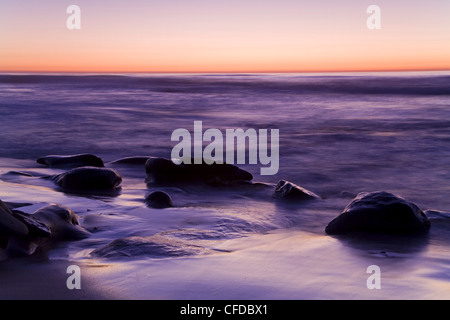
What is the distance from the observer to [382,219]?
382 cm

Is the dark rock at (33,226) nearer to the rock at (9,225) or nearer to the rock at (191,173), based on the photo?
the rock at (9,225)

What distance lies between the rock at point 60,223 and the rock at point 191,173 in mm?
2069

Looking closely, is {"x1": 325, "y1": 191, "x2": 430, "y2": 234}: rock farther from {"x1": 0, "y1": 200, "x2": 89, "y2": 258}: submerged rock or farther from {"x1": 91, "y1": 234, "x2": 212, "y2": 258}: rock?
{"x1": 0, "y1": 200, "x2": 89, "y2": 258}: submerged rock

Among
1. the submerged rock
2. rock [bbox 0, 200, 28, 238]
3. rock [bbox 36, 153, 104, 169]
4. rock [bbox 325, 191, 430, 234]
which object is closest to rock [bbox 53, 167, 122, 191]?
rock [bbox 36, 153, 104, 169]

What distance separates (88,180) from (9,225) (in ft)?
7.31

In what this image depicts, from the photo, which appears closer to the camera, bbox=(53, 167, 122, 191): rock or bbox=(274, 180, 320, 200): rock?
bbox=(274, 180, 320, 200): rock

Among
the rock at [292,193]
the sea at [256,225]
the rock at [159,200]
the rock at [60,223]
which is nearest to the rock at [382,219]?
the sea at [256,225]

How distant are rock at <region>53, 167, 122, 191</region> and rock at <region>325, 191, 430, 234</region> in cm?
235

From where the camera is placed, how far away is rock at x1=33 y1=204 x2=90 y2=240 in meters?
3.38
